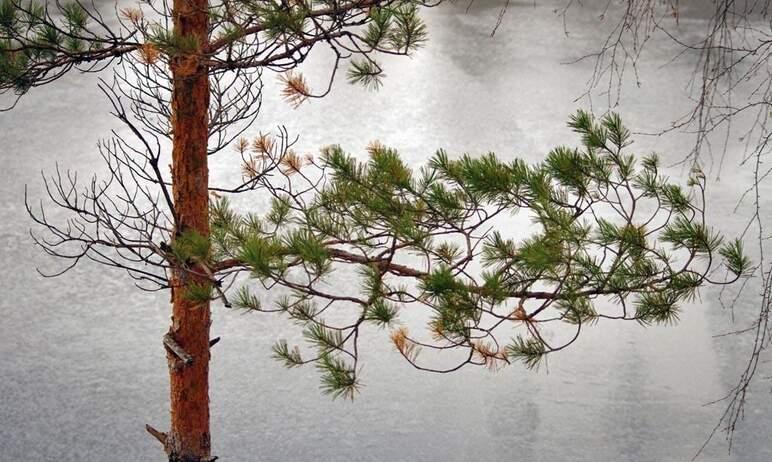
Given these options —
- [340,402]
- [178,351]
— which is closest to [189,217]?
[178,351]

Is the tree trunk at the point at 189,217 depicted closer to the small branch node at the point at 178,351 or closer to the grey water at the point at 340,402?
the small branch node at the point at 178,351

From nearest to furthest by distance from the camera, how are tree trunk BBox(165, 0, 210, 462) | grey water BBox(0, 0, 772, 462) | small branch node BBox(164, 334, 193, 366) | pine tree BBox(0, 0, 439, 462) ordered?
pine tree BBox(0, 0, 439, 462), tree trunk BBox(165, 0, 210, 462), small branch node BBox(164, 334, 193, 366), grey water BBox(0, 0, 772, 462)

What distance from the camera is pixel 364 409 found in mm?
3676

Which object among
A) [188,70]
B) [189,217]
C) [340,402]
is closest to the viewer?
[188,70]

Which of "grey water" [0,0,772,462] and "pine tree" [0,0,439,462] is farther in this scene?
"grey water" [0,0,772,462]

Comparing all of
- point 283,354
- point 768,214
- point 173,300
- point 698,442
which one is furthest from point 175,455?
point 768,214

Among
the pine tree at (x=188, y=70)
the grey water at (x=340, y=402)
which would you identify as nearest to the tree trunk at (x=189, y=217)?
the pine tree at (x=188, y=70)

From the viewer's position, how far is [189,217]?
7.61ft

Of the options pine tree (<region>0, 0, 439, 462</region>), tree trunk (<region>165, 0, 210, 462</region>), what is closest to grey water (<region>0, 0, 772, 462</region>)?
tree trunk (<region>165, 0, 210, 462</region>)

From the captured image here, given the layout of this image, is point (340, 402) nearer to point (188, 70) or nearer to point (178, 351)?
point (178, 351)

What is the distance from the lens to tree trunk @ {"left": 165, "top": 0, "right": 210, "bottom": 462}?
221 cm

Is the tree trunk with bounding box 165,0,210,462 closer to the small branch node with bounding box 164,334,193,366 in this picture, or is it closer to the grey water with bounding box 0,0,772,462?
the small branch node with bounding box 164,334,193,366

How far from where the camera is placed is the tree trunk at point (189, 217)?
221cm

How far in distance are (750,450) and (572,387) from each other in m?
0.63
